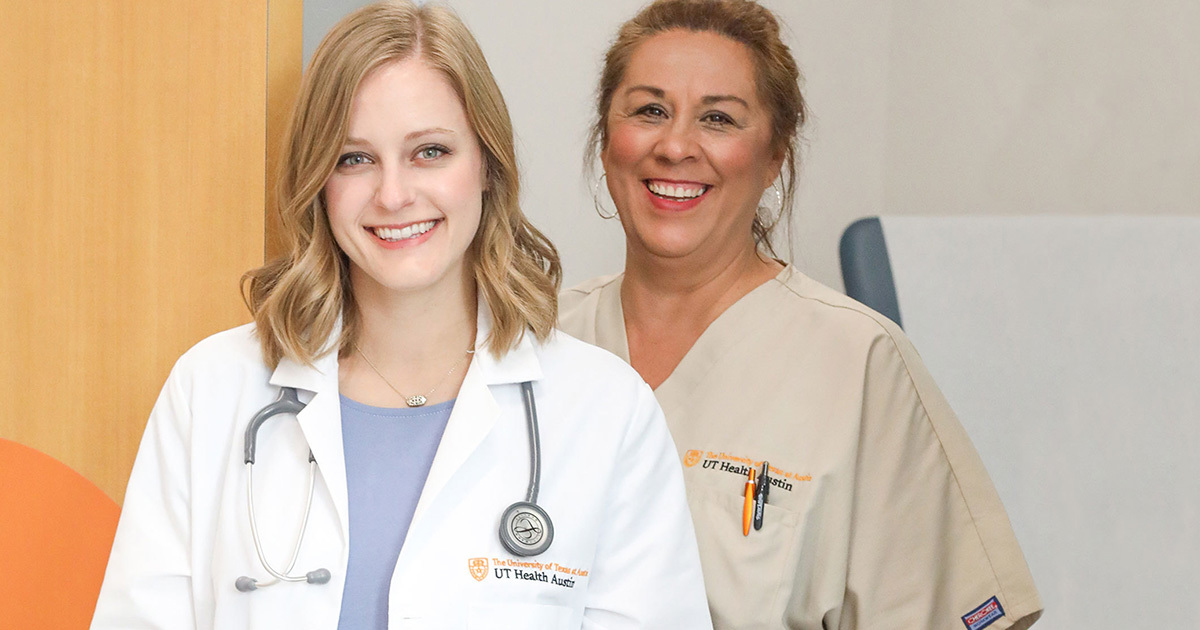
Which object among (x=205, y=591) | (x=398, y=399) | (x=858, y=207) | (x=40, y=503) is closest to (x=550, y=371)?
(x=398, y=399)

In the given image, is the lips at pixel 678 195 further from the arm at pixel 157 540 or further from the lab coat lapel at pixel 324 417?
the arm at pixel 157 540

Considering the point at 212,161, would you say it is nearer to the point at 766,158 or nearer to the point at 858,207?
the point at 766,158

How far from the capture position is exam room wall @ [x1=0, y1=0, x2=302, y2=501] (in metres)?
1.29

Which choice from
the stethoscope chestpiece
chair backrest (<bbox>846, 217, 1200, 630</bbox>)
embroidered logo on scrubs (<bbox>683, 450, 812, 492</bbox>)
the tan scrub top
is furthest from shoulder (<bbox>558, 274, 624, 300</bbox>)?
the stethoscope chestpiece

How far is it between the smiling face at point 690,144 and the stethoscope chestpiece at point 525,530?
65cm

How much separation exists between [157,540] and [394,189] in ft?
1.34

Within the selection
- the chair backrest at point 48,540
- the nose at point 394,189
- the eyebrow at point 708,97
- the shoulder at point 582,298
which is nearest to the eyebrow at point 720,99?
the eyebrow at point 708,97

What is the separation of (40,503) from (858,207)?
7.16 feet

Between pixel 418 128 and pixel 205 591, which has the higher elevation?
pixel 418 128

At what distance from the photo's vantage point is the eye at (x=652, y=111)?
1.69 meters

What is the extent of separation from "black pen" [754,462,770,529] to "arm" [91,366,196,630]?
71 cm

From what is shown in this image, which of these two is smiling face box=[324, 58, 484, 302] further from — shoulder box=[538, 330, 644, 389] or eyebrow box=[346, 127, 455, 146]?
shoulder box=[538, 330, 644, 389]

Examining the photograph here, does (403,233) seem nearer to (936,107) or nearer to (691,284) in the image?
(691,284)

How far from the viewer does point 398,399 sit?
1.20 m
